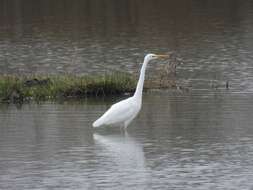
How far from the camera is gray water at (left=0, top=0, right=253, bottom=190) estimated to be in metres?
13.3

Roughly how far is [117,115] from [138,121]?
1413mm

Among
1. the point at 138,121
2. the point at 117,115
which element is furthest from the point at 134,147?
the point at 138,121

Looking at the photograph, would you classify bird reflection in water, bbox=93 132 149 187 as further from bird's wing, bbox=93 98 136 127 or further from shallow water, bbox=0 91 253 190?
bird's wing, bbox=93 98 136 127

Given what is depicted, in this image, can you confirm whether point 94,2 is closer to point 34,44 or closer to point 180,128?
point 34,44

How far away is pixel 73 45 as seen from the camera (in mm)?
37344

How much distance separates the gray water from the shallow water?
0.05ft

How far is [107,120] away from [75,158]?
2.67 meters

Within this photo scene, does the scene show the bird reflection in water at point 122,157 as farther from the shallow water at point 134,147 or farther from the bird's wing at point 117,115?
the bird's wing at point 117,115

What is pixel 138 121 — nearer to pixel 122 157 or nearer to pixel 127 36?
pixel 122 157

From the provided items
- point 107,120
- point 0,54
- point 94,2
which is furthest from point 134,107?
point 94,2

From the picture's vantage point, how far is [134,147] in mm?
15625

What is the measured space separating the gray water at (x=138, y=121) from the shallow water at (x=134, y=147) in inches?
0.6

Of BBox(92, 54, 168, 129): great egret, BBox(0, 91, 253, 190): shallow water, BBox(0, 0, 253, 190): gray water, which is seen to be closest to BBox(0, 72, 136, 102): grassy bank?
BBox(0, 0, 253, 190): gray water

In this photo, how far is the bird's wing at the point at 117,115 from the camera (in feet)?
56.2
